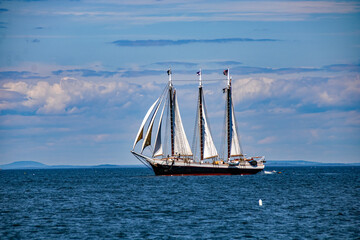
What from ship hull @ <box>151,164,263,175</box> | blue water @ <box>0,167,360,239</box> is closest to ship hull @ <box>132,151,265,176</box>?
ship hull @ <box>151,164,263,175</box>

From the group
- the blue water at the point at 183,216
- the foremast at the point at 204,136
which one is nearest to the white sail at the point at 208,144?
the foremast at the point at 204,136

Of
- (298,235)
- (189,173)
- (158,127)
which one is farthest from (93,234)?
(189,173)

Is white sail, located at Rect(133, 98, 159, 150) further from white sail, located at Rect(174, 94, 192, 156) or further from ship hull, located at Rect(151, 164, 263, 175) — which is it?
ship hull, located at Rect(151, 164, 263, 175)

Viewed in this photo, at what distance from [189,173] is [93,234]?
83.3 metres

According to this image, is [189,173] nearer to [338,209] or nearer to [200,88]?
[200,88]

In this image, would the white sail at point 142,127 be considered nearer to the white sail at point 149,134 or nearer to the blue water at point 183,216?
the white sail at point 149,134

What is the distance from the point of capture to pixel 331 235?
Result: 1822 inches

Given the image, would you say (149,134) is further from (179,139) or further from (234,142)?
(234,142)

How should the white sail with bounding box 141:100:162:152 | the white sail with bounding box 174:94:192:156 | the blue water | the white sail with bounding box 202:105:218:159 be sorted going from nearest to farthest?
the blue water < the white sail with bounding box 141:100:162:152 < the white sail with bounding box 174:94:192:156 < the white sail with bounding box 202:105:218:159

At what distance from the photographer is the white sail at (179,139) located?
12638cm

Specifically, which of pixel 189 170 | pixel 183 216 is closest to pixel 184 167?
pixel 189 170

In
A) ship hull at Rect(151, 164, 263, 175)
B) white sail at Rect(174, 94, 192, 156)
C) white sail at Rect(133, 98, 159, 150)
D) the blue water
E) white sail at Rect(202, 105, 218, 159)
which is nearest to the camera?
the blue water

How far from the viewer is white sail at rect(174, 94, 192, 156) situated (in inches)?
4975

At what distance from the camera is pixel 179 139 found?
127125mm
